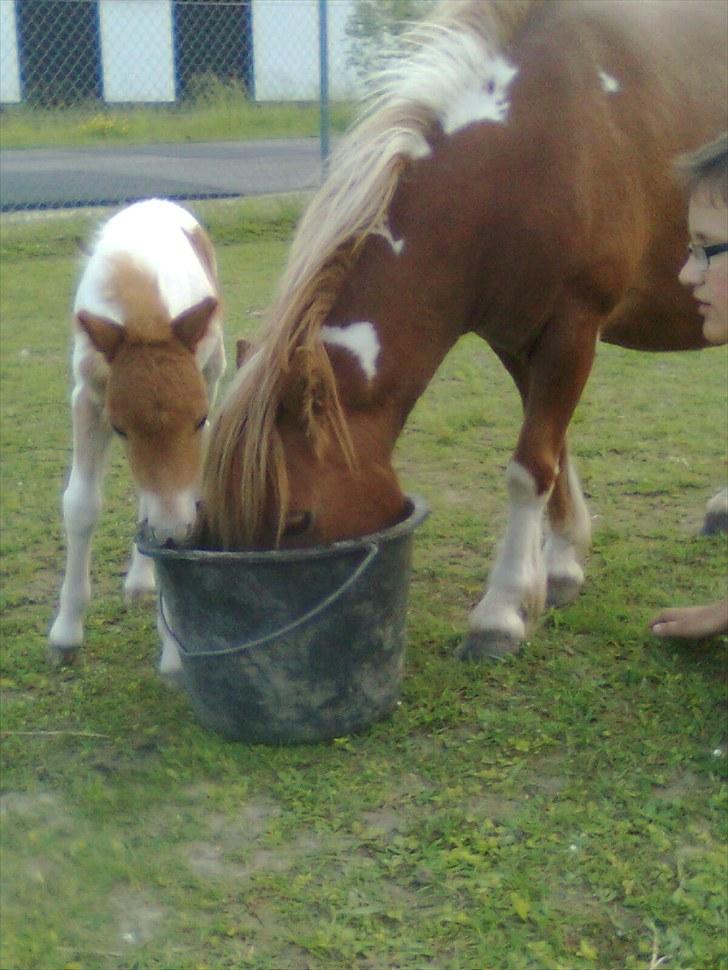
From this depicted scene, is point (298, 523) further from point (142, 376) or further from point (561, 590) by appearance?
point (561, 590)

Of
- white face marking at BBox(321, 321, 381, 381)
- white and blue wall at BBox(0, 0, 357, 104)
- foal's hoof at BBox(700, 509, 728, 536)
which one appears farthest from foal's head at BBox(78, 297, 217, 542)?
Result: white and blue wall at BBox(0, 0, 357, 104)

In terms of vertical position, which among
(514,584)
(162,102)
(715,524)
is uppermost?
(162,102)

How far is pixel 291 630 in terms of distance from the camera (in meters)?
2.85

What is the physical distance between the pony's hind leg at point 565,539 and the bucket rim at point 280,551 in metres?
1.14

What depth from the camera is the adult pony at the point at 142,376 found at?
9.55ft

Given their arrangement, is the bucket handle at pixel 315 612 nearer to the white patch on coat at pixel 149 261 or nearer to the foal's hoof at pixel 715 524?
the white patch on coat at pixel 149 261

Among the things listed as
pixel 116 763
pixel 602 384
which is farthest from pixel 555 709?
pixel 602 384

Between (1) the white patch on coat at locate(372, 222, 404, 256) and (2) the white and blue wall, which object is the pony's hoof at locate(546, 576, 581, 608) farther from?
(2) the white and blue wall

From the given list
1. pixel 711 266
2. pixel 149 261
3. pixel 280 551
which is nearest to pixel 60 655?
pixel 280 551

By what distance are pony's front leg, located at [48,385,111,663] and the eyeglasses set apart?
1.69 metres

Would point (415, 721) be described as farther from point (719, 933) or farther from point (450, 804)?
point (719, 933)

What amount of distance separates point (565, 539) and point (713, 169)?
1.70 metres

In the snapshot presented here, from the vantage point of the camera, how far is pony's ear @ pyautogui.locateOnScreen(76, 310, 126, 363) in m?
2.91

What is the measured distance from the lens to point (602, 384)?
6613 millimetres
